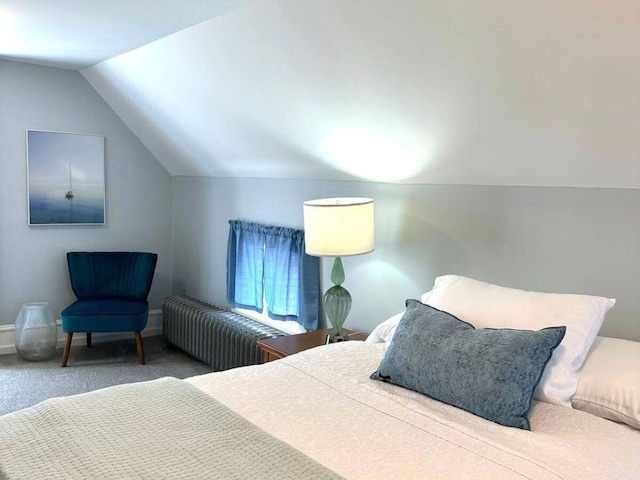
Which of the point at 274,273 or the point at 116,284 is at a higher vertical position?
the point at 274,273

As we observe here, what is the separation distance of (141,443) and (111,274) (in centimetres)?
337

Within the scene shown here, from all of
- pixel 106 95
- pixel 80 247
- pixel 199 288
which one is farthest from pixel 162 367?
pixel 106 95

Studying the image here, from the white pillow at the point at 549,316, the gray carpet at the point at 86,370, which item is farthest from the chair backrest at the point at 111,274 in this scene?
the white pillow at the point at 549,316

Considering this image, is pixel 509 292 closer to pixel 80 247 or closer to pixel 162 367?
pixel 162 367

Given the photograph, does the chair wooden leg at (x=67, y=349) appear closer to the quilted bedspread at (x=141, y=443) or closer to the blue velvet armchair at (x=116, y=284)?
the blue velvet armchair at (x=116, y=284)

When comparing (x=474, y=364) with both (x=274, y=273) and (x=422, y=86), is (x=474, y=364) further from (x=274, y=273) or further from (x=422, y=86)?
(x=274, y=273)

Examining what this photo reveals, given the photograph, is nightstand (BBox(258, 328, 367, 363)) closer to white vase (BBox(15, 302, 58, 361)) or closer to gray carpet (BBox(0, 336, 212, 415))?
gray carpet (BBox(0, 336, 212, 415))

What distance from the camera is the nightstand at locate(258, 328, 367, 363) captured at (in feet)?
9.62

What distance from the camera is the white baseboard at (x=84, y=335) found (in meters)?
4.59

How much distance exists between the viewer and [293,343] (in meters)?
3.04

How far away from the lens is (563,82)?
6.40ft

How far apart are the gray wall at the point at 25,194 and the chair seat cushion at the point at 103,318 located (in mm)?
629

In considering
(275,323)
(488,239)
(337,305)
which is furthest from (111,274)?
(488,239)

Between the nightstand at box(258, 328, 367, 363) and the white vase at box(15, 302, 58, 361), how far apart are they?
215 cm
